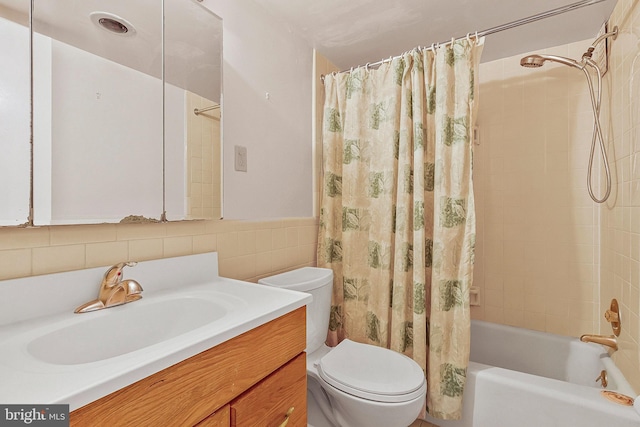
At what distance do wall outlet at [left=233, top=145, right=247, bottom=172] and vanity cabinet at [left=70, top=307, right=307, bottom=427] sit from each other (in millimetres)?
783

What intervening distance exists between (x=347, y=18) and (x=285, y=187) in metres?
0.98

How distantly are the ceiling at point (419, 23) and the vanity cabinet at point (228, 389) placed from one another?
1.53 metres

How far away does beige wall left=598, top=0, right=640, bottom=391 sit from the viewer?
1.27m

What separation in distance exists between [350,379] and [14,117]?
1403 millimetres

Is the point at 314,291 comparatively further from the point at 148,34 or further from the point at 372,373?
the point at 148,34

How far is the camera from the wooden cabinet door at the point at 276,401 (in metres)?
0.79

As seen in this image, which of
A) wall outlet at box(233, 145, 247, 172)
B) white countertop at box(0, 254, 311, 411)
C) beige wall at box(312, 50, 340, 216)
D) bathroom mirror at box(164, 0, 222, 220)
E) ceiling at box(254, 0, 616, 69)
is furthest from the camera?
beige wall at box(312, 50, 340, 216)

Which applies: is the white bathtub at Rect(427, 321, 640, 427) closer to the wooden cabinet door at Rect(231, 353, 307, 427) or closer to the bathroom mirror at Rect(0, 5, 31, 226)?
the wooden cabinet door at Rect(231, 353, 307, 427)

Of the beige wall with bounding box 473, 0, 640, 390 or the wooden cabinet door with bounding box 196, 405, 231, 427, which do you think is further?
the beige wall with bounding box 473, 0, 640, 390

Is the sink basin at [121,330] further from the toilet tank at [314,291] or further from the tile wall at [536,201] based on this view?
the tile wall at [536,201]

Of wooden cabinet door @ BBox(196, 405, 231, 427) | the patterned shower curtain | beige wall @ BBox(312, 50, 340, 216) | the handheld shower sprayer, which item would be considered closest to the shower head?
the handheld shower sprayer

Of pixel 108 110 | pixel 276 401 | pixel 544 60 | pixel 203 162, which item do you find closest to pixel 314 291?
pixel 276 401

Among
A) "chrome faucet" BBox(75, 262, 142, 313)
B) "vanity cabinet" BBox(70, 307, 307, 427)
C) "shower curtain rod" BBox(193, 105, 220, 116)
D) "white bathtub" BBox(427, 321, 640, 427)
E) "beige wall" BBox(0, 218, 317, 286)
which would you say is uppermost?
"shower curtain rod" BBox(193, 105, 220, 116)

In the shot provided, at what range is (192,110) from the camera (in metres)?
1.26
